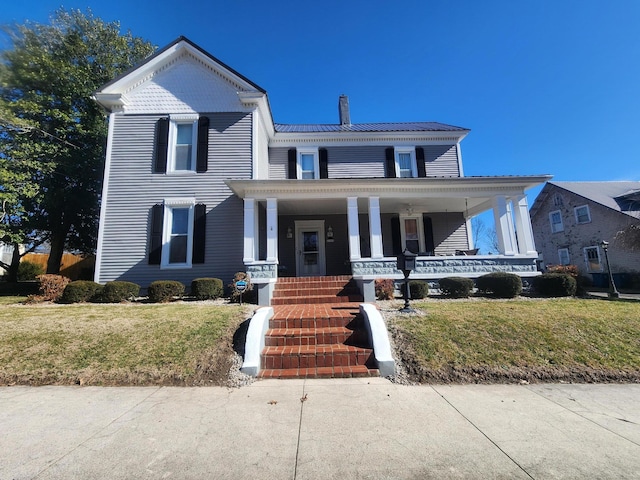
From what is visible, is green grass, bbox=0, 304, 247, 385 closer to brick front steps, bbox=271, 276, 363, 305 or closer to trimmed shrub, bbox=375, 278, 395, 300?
brick front steps, bbox=271, 276, 363, 305

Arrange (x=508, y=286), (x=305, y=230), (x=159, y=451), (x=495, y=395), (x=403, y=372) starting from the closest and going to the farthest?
(x=159, y=451) → (x=495, y=395) → (x=403, y=372) → (x=508, y=286) → (x=305, y=230)

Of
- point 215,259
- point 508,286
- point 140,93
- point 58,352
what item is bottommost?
point 58,352

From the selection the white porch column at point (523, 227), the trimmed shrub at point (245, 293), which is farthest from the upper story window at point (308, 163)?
the white porch column at point (523, 227)

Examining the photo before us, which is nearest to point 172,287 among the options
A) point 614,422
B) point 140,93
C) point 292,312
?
point 292,312

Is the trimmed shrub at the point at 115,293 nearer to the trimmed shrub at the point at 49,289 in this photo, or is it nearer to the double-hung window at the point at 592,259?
the trimmed shrub at the point at 49,289

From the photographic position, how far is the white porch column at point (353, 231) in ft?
28.9

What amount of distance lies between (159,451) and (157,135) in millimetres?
10780

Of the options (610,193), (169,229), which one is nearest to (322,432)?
(169,229)

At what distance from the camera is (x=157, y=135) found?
10.4 m

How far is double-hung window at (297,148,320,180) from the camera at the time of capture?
12719mm

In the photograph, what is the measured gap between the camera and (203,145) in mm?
10383

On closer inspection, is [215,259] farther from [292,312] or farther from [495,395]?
[495,395]

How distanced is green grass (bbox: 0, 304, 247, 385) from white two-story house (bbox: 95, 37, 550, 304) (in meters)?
2.45

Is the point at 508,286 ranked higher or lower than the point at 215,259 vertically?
lower
